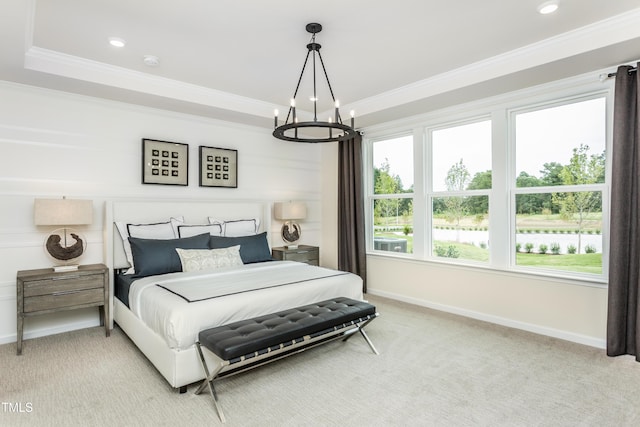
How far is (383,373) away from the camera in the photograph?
2748 mm

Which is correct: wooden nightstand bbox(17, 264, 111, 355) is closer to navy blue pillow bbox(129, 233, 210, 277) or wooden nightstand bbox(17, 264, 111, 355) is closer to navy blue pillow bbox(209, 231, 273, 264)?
navy blue pillow bbox(129, 233, 210, 277)

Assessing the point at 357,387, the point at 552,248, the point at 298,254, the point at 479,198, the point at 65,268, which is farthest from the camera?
the point at 298,254

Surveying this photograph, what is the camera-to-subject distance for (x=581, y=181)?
3508mm

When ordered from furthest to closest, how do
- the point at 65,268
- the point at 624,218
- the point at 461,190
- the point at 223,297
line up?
the point at 461,190, the point at 65,268, the point at 624,218, the point at 223,297

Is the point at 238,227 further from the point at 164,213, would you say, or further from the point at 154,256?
the point at 154,256

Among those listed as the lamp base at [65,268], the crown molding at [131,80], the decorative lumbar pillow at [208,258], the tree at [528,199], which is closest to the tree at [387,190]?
the tree at [528,199]

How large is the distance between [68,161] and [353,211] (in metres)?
3.63

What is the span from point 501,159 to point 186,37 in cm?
345

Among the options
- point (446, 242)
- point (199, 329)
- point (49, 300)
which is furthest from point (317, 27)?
point (49, 300)

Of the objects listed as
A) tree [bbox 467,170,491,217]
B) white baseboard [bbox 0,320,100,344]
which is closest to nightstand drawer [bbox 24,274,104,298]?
white baseboard [bbox 0,320,100,344]

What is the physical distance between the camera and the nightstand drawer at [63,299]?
3210 mm

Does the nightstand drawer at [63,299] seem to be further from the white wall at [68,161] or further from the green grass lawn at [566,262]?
the green grass lawn at [566,262]

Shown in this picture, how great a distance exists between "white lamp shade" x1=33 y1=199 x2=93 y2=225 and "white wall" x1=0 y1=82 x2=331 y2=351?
0.35m

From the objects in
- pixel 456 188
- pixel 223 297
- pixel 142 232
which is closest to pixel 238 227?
pixel 142 232
